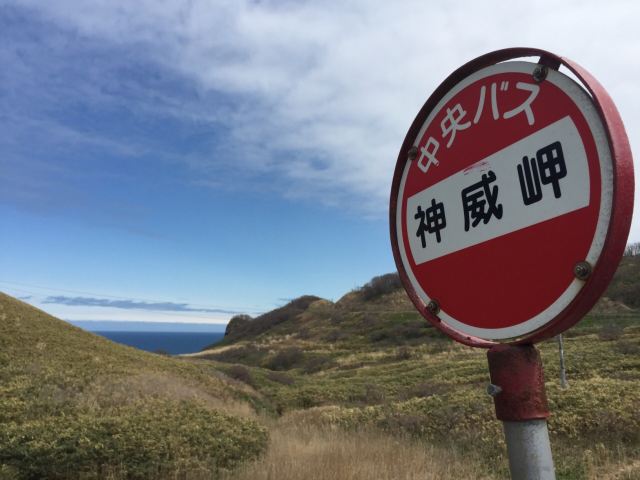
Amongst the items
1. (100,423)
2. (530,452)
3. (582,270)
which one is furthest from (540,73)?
(100,423)

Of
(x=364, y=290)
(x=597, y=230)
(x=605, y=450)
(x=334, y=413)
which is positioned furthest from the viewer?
(x=364, y=290)

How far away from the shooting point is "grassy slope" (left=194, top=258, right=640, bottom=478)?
810cm

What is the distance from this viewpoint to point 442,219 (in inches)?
73.7

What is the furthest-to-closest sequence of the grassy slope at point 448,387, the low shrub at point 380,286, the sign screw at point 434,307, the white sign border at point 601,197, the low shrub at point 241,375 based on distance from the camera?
the low shrub at point 380,286 → the low shrub at point 241,375 → the grassy slope at point 448,387 → the sign screw at point 434,307 → the white sign border at point 601,197

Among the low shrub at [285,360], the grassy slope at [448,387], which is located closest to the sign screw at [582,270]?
the grassy slope at [448,387]

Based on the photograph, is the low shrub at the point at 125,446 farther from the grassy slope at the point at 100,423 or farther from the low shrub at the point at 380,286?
the low shrub at the point at 380,286

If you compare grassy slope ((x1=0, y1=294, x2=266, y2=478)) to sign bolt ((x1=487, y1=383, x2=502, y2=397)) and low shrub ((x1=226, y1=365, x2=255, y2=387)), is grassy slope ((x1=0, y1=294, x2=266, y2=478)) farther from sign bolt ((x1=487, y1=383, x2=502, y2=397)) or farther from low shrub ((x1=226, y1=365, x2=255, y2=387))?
low shrub ((x1=226, y1=365, x2=255, y2=387))

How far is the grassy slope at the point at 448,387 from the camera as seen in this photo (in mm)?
8102

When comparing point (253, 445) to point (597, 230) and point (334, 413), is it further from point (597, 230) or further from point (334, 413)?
point (597, 230)

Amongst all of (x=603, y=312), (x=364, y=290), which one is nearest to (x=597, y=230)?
(x=603, y=312)

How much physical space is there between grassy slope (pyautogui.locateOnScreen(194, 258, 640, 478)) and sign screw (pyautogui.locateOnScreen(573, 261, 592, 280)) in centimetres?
566

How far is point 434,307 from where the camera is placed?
186cm

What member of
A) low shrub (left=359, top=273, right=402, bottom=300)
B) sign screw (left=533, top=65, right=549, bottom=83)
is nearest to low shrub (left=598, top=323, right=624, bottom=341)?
sign screw (left=533, top=65, right=549, bottom=83)

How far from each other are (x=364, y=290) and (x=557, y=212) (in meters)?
83.9
